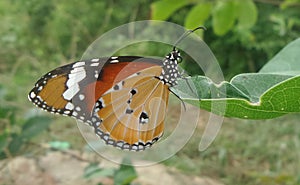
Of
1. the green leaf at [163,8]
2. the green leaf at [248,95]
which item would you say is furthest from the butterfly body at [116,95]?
the green leaf at [163,8]

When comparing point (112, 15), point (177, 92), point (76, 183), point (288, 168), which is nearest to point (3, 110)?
point (76, 183)

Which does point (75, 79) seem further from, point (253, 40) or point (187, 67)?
point (253, 40)

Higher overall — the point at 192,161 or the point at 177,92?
the point at 177,92

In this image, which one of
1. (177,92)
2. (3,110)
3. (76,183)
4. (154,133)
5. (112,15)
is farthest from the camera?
(112,15)

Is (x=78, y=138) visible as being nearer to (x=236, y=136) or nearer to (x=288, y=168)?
(x=236, y=136)

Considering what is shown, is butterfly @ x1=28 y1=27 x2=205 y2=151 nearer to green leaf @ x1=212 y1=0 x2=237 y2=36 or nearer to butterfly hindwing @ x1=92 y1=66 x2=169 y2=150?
butterfly hindwing @ x1=92 y1=66 x2=169 y2=150

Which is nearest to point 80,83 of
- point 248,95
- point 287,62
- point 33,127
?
point 287,62

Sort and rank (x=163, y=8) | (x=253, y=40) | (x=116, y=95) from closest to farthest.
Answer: (x=116, y=95) < (x=163, y=8) < (x=253, y=40)
